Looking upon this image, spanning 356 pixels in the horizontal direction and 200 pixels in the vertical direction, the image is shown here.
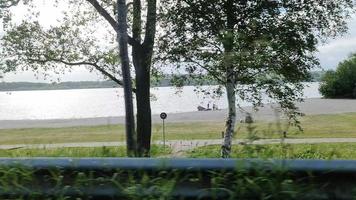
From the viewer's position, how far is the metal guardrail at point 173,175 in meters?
4.44

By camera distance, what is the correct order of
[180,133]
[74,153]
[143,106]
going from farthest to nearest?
[180,133] < [143,106] < [74,153]

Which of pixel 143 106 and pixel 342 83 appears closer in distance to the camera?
pixel 143 106

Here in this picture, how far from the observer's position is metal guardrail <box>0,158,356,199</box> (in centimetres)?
444

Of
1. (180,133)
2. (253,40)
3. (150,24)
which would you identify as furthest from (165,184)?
(180,133)

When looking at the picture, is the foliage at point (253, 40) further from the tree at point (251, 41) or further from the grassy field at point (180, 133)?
the grassy field at point (180, 133)

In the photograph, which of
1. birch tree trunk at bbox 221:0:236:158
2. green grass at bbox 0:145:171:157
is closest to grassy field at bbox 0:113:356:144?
birch tree trunk at bbox 221:0:236:158

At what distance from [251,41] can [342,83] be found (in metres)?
67.8

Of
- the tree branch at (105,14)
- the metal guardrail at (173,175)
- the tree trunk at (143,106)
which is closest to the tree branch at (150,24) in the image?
the tree branch at (105,14)

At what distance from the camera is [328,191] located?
4.41m

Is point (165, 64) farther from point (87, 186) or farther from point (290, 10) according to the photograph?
point (87, 186)

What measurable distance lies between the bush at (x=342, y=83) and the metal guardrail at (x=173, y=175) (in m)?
75.8

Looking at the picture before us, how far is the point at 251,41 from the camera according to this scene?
1530cm

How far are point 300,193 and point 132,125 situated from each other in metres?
9.21

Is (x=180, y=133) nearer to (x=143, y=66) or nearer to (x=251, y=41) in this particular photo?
(x=143, y=66)
